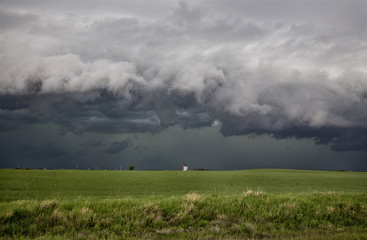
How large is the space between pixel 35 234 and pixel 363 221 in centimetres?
1403

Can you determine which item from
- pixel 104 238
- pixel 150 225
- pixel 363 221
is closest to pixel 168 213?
pixel 150 225

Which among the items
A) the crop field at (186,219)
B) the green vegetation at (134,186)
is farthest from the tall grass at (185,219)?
the green vegetation at (134,186)

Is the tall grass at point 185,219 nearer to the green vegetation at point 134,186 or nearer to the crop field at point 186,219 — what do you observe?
the crop field at point 186,219

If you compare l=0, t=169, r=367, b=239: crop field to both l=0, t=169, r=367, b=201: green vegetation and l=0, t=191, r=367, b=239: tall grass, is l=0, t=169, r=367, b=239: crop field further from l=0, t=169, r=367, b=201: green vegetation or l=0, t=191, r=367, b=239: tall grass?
l=0, t=169, r=367, b=201: green vegetation

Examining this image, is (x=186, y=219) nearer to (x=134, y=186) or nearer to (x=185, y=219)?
(x=185, y=219)

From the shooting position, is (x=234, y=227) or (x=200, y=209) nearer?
(x=234, y=227)

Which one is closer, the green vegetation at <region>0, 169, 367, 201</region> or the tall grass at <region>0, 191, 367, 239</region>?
the tall grass at <region>0, 191, 367, 239</region>

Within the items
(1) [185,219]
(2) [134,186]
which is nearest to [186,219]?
(1) [185,219]

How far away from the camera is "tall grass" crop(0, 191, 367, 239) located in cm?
1134

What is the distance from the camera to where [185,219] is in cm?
1295

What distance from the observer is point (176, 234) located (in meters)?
11.5

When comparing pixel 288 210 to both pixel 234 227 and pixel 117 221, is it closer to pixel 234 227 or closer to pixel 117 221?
pixel 234 227

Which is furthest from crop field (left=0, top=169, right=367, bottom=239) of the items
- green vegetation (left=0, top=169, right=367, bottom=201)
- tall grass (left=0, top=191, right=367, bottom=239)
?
green vegetation (left=0, top=169, right=367, bottom=201)

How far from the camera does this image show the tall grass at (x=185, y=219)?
1134cm
